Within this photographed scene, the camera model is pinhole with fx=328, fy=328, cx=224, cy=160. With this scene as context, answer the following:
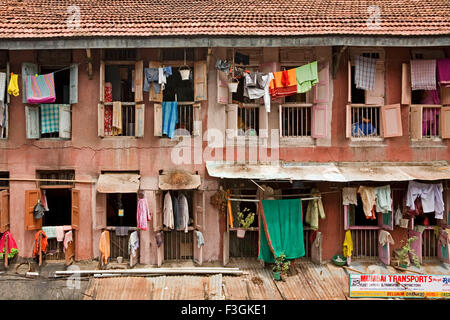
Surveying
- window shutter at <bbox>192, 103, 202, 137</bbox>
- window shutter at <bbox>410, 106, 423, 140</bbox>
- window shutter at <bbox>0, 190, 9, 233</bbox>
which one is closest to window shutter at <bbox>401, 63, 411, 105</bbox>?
window shutter at <bbox>410, 106, 423, 140</bbox>

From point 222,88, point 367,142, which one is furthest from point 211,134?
point 367,142

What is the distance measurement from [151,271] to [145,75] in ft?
16.9

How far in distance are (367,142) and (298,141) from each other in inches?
75.9

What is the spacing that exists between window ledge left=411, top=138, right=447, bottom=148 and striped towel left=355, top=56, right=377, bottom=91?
2015 mm

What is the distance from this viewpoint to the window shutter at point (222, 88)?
8.79m

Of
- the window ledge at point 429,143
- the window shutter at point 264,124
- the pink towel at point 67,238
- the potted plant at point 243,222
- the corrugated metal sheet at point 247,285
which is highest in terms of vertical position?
the window shutter at point 264,124

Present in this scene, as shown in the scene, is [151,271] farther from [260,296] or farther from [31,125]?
[31,125]

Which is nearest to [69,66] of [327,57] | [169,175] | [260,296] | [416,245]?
[169,175]

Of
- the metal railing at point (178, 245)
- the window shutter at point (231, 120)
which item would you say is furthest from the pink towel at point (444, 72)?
the metal railing at point (178, 245)

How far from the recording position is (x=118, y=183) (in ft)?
28.3

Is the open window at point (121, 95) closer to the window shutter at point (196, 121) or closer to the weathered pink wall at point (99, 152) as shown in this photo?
the weathered pink wall at point (99, 152)

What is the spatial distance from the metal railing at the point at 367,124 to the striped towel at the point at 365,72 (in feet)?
2.08
